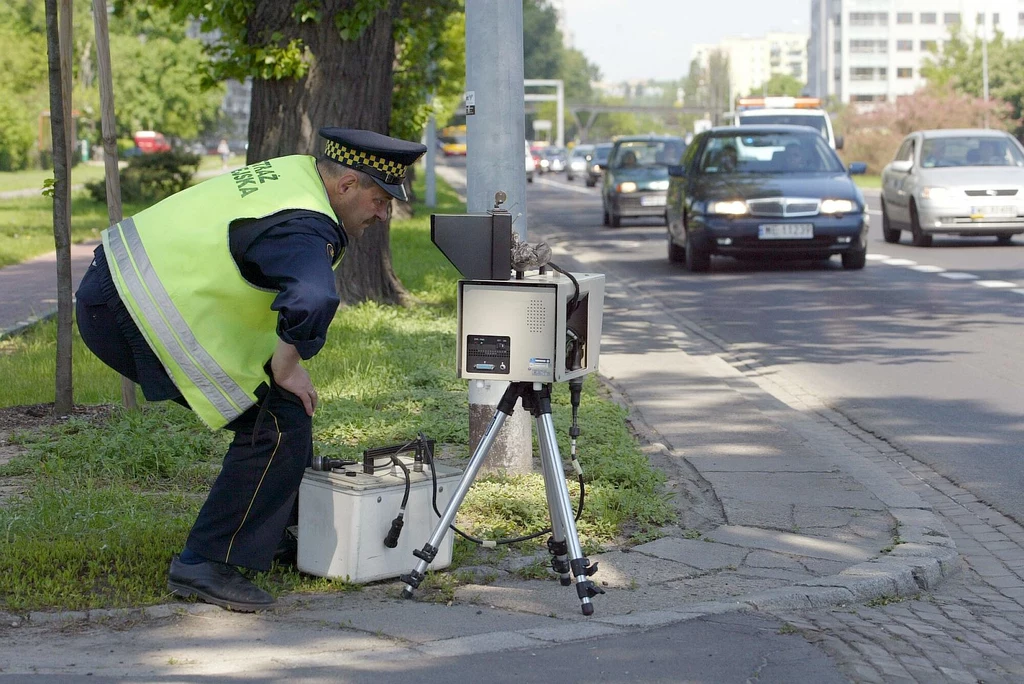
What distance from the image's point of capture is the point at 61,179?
312 inches

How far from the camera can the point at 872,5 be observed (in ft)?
517

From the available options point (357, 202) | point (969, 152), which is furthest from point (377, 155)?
point (969, 152)

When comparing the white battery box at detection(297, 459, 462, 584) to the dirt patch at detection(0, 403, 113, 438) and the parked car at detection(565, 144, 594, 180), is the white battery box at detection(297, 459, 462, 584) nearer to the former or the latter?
the dirt patch at detection(0, 403, 113, 438)

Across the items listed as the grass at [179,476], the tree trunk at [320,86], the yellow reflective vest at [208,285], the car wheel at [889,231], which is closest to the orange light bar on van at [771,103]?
the car wheel at [889,231]

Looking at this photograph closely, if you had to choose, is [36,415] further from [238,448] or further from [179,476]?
[238,448]

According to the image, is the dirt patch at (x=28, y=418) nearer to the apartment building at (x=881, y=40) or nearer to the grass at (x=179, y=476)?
the grass at (x=179, y=476)

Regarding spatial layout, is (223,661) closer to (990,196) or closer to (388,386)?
(388,386)

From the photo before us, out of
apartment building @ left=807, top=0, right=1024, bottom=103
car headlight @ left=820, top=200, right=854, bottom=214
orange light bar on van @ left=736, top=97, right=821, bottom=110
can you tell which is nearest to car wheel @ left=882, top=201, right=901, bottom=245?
car headlight @ left=820, top=200, right=854, bottom=214

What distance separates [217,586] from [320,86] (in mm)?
7929

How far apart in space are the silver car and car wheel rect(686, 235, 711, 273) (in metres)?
4.24

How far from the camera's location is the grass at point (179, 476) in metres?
5.14

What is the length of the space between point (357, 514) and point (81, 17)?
226 ft

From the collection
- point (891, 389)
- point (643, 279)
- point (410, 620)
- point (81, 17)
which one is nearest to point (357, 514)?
point (410, 620)

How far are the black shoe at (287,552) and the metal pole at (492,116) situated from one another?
4.20 feet
